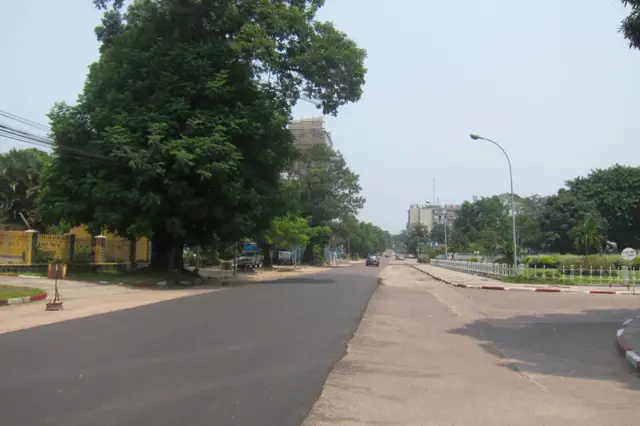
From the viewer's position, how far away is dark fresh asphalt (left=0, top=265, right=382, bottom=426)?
18.3 feet

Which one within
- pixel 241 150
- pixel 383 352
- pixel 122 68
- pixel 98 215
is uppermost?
pixel 122 68

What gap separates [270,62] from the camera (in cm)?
2916

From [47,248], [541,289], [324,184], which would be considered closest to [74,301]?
[47,248]

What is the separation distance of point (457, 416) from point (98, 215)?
23.1 meters

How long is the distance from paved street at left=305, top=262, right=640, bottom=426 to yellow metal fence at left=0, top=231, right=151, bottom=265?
70.4 feet

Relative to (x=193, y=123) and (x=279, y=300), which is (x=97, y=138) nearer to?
(x=193, y=123)

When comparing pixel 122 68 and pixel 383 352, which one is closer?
pixel 383 352

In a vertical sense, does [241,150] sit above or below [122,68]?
below

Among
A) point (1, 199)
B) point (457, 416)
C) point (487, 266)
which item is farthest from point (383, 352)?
point (1, 199)

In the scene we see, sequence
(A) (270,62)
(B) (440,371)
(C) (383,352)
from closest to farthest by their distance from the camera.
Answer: (B) (440,371), (C) (383,352), (A) (270,62)

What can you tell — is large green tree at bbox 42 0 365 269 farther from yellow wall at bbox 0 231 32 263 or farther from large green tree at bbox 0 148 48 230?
large green tree at bbox 0 148 48 230

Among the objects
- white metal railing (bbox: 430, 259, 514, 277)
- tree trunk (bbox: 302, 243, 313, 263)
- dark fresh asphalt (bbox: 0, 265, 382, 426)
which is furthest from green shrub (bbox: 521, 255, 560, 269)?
tree trunk (bbox: 302, 243, 313, 263)

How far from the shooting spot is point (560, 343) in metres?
11.2

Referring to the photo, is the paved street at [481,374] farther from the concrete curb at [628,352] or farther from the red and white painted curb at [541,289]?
the red and white painted curb at [541,289]
